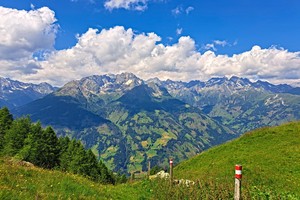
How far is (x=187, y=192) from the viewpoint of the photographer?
62.8 ft

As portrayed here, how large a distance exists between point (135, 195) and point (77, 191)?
8.13m

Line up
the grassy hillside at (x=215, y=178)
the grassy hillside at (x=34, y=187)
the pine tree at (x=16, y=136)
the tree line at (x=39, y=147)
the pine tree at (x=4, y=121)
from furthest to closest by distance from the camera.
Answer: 1. the pine tree at (x=4, y=121)
2. the tree line at (x=39, y=147)
3. the pine tree at (x=16, y=136)
4. the grassy hillside at (x=215, y=178)
5. the grassy hillside at (x=34, y=187)

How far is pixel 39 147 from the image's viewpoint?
217 ft

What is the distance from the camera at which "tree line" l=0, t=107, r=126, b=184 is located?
62.1 meters

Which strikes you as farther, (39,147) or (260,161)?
(39,147)

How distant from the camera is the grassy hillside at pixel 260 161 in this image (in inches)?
1032

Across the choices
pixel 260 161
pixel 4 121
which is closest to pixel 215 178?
pixel 260 161

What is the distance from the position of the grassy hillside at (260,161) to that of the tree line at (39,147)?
1054 inches

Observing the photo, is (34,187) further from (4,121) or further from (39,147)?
(4,121)

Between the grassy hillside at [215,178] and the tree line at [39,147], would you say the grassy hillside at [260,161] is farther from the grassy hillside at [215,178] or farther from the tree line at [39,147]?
the tree line at [39,147]

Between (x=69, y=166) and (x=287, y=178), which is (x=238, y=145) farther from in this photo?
(x=69, y=166)

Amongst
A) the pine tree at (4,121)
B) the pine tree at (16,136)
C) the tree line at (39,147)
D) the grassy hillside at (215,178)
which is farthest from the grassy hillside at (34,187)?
the pine tree at (4,121)

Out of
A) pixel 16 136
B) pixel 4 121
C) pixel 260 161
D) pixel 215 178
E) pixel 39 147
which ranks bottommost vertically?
pixel 215 178

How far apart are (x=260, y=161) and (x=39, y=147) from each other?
163ft
